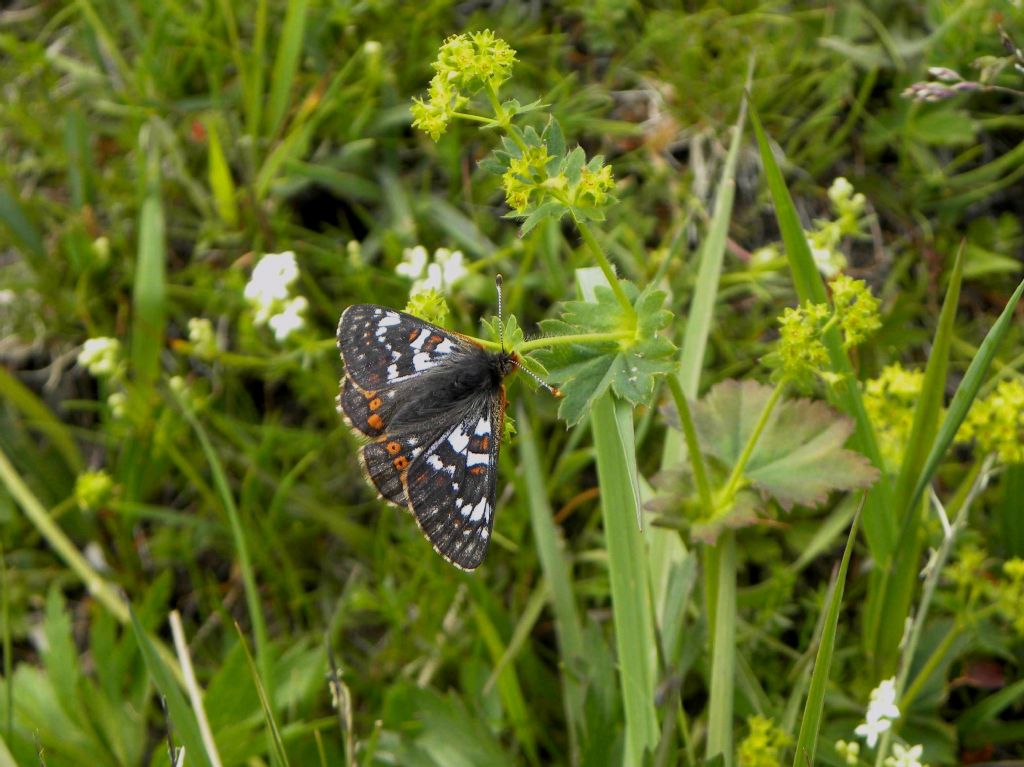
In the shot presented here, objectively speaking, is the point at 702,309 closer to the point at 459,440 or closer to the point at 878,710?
the point at 459,440

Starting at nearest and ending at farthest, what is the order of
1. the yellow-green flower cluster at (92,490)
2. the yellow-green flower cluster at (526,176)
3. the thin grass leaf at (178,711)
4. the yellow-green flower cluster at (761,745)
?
the yellow-green flower cluster at (526,176) < the thin grass leaf at (178,711) < the yellow-green flower cluster at (761,745) < the yellow-green flower cluster at (92,490)

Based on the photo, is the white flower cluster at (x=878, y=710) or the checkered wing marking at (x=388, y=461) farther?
the checkered wing marking at (x=388, y=461)

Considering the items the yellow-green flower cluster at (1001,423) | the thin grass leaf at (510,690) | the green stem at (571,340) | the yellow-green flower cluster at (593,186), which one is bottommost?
the thin grass leaf at (510,690)

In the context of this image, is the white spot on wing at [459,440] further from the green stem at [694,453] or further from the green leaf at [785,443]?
the green leaf at [785,443]

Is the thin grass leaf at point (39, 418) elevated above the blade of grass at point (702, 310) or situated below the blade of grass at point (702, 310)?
below

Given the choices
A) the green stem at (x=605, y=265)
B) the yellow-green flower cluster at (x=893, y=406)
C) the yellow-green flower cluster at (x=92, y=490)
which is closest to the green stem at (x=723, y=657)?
the yellow-green flower cluster at (x=893, y=406)

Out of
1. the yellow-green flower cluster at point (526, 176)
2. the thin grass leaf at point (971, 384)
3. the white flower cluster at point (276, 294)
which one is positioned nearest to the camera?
the yellow-green flower cluster at point (526, 176)

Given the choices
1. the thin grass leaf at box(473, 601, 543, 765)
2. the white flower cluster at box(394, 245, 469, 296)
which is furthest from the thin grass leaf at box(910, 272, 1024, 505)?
the white flower cluster at box(394, 245, 469, 296)
